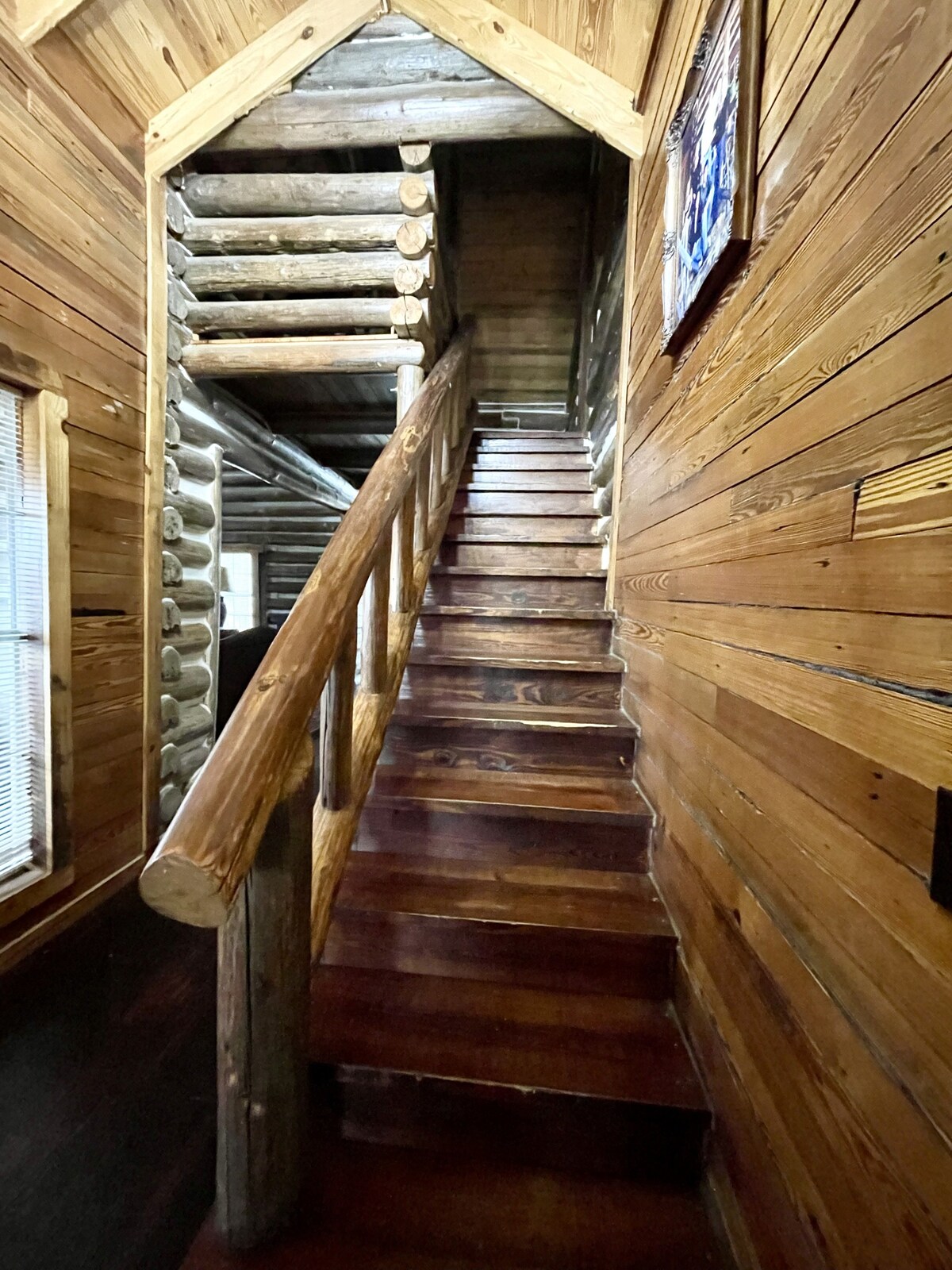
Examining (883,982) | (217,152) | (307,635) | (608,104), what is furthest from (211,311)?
(883,982)

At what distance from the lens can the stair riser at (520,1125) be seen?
1.09 meters

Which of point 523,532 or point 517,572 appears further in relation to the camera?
point 523,532

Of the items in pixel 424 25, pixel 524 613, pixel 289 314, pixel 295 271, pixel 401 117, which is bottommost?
pixel 524 613

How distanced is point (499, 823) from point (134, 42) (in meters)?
3.27

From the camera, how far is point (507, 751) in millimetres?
1909

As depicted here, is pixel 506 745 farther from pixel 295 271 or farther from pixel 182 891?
pixel 295 271

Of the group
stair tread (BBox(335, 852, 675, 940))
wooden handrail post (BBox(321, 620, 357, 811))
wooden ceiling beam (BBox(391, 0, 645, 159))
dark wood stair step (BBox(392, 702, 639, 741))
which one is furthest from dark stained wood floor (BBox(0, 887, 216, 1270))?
wooden ceiling beam (BBox(391, 0, 645, 159))

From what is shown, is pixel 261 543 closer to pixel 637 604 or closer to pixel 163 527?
pixel 163 527

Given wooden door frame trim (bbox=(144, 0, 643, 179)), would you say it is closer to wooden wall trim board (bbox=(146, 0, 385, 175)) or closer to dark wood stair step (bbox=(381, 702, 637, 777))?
wooden wall trim board (bbox=(146, 0, 385, 175))

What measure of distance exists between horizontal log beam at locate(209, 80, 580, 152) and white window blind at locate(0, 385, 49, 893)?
5.59 ft

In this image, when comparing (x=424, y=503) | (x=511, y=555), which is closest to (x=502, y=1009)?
(x=424, y=503)

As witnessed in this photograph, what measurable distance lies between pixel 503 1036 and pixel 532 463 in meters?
2.97

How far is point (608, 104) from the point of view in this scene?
210cm

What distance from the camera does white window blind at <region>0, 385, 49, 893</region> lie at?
183cm
